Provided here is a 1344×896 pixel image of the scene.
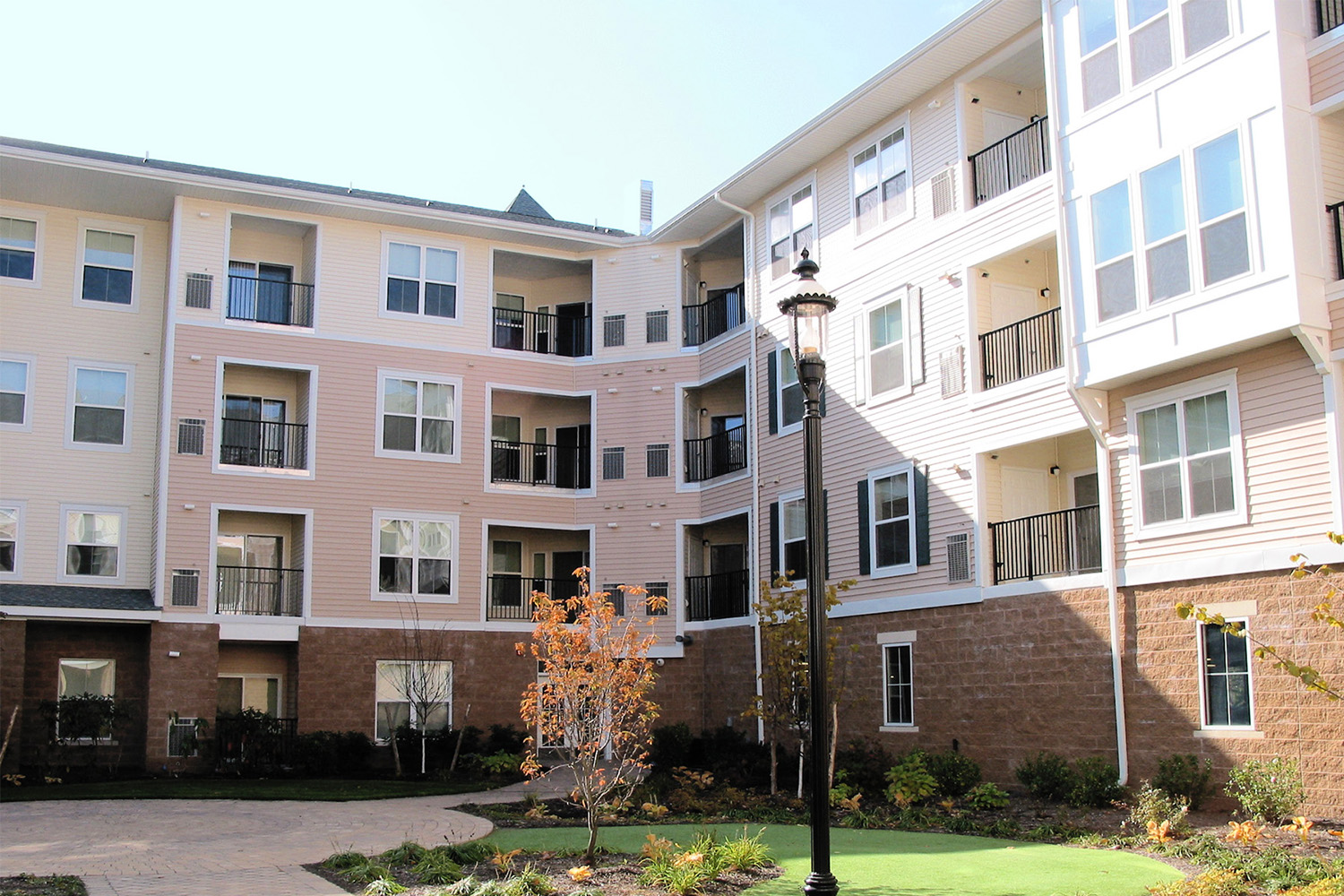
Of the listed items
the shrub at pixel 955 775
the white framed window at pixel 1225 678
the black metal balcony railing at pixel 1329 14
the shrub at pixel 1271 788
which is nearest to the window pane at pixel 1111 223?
the black metal balcony railing at pixel 1329 14

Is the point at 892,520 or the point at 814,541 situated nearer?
the point at 814,541

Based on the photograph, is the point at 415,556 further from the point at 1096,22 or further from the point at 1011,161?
the point at 1096,22

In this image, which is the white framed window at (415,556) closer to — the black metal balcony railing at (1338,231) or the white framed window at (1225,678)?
the white framed window at (1225,678)

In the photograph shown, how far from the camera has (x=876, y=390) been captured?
22672 millimetres

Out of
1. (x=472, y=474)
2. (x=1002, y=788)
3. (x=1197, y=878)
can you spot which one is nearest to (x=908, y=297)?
(x=1002, y=788)

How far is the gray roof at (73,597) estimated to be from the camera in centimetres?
2380

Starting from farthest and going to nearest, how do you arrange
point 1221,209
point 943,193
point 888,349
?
point 888,349 → point 943,193 → point 1221,209

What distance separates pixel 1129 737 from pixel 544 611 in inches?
334

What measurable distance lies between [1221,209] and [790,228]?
1106 cm

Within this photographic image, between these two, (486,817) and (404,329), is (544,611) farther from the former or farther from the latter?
(404,329)

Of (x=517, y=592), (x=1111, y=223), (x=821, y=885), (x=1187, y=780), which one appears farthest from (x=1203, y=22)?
(x=517, y=592)

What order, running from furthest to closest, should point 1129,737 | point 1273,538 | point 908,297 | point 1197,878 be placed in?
point 908,297 < point 1129,737 < point 1273,538 < point 1197,878

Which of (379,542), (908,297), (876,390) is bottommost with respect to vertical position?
(379,542)

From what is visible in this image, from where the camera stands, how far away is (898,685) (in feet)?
70.6
